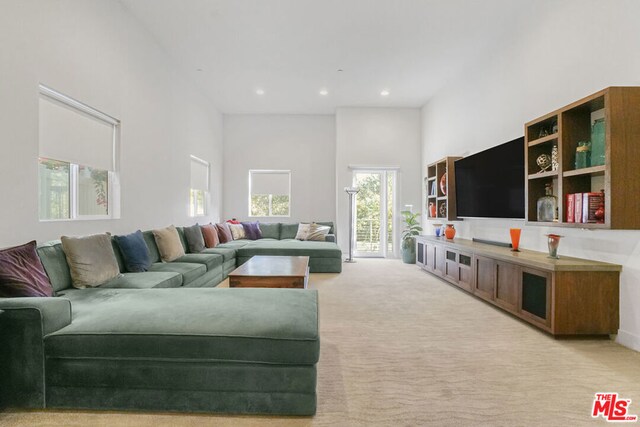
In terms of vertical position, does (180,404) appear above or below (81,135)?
below

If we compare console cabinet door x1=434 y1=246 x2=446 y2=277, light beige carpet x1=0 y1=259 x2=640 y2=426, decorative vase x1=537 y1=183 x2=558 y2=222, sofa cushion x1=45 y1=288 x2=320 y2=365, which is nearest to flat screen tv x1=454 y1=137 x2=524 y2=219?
decorative vase x1=537 y1=183 x2=558 y2=222

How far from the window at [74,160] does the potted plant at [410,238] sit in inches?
204

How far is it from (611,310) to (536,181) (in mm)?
1319

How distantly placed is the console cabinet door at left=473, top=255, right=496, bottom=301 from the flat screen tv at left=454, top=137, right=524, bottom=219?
2.08ft

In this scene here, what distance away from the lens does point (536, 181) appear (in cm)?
338

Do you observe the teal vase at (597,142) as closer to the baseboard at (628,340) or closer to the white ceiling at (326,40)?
the baseboard at (628,340)

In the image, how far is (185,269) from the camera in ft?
11.9

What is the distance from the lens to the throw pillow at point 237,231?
22.2 feet

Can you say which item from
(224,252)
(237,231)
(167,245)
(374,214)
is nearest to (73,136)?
(167,245)

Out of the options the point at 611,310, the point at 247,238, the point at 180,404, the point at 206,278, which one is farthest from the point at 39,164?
the point at 611,310

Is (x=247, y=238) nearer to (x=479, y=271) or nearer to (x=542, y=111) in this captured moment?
(x=479, y=271)

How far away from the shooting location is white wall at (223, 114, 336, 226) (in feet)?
25.9

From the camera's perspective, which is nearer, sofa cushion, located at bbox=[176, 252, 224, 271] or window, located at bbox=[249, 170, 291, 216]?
sofa cushion, located at bbox=[176, 252, 224, 271]

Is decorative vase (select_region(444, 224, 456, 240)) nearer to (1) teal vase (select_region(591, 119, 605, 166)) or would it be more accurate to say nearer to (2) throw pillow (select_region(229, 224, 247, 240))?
(1) teal vase (select_region(591, 119, 605, 166))
